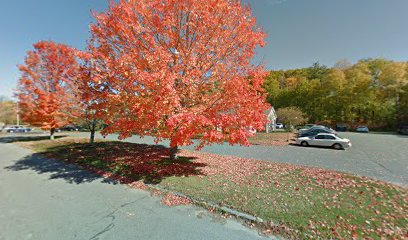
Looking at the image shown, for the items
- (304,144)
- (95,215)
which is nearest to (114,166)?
(95,215)

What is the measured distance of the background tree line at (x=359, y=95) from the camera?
40125 mm

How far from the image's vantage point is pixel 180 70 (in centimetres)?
672

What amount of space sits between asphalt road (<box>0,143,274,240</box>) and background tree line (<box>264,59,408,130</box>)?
127ft

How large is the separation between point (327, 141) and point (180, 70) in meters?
16.0

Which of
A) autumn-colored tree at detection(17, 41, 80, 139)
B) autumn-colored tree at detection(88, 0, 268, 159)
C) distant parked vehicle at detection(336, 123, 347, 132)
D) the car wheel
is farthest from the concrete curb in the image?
distant parked vehicle at detection(336, 123, 347, 132)

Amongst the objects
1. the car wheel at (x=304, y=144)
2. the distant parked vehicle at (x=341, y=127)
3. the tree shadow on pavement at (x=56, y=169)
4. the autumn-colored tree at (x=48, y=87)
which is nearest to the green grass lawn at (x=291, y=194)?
the tree shadow on pavement at (x=56, y=169)

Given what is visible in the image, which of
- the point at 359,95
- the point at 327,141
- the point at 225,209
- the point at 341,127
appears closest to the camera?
the point at 225,209

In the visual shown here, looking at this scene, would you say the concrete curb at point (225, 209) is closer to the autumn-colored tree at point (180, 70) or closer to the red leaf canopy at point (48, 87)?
the autumn-colored tree at point (180, 70)

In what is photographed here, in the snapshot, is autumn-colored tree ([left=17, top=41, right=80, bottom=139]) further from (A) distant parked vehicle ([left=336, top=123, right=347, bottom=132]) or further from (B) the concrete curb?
(A) distant parked vehicle ([left=336, top=123, right=347, bottom=132])

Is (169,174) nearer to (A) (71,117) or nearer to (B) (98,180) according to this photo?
(B) (98,180)

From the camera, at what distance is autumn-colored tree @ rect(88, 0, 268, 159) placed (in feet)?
18.8

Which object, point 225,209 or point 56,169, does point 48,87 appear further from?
point 225,209

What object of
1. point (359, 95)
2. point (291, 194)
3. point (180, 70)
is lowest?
point (291, 194)

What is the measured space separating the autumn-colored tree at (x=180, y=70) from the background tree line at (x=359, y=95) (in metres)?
35.2
